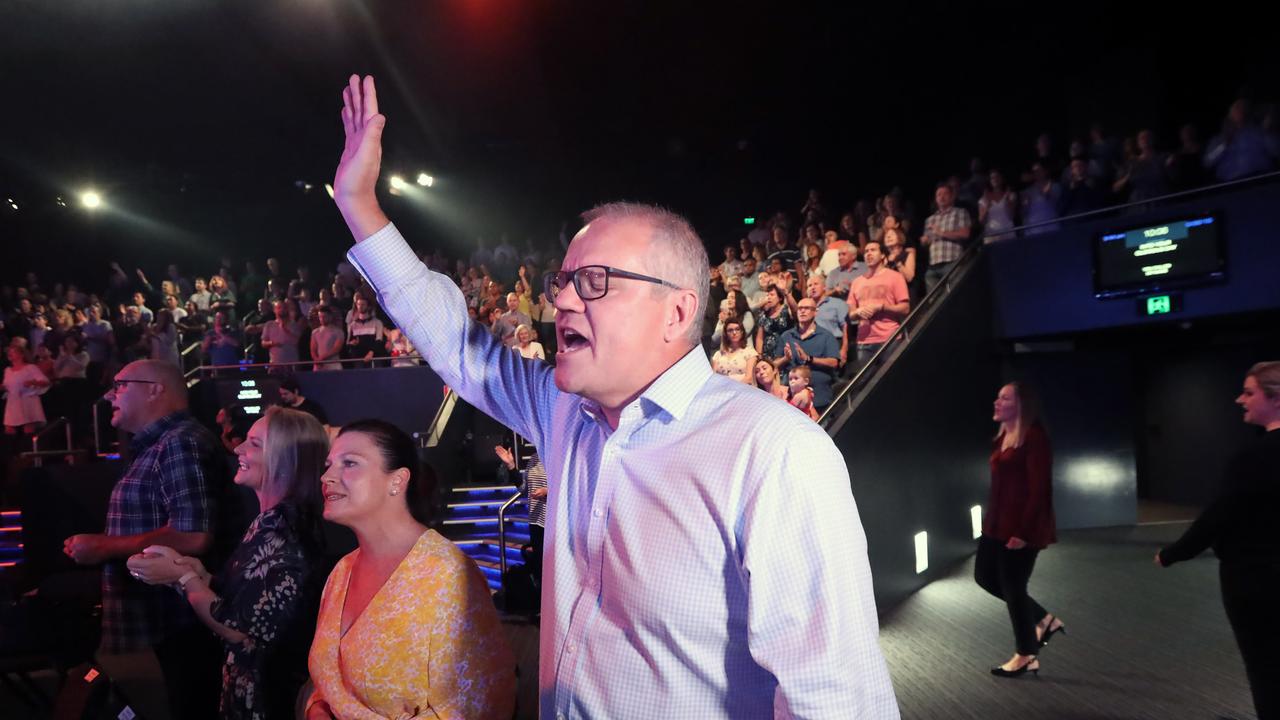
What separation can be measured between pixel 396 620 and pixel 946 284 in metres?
7.29

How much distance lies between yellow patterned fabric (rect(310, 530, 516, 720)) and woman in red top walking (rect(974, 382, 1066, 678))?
3387 millimetres

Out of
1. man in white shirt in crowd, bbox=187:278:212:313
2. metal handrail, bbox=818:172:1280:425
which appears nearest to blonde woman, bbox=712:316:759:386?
metal handrail, bbox=818:172:1280:425

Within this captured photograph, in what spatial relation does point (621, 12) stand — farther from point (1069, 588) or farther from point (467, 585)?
point (467, 585)

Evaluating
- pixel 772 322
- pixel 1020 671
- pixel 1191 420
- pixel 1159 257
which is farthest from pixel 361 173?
pixel 1191 420

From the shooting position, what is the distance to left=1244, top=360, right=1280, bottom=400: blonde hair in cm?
312

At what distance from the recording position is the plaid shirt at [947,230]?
811 centimetres

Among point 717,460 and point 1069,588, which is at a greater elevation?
point 717,460

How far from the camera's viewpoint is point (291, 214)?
15.3m

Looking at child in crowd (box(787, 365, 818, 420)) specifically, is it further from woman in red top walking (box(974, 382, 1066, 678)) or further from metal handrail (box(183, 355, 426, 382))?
metal handrail (box(183, 355, 426, 382))

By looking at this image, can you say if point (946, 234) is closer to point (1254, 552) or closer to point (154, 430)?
point (1254, 552)

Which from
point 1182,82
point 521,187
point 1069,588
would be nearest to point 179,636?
point 1069,588

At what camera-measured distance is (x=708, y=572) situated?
3.69ft

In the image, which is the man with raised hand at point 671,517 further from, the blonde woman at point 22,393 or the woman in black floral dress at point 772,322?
the blonde woman at point 22,393

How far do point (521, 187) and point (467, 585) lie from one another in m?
14.0
